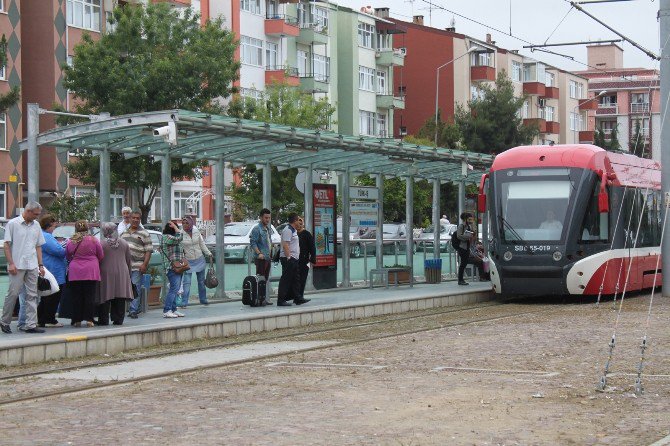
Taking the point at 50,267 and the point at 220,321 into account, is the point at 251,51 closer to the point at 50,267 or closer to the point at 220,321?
the point at 220,321

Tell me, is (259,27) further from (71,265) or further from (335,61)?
(71,265)

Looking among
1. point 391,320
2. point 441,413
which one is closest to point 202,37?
point 391,320

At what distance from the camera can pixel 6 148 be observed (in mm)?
55594

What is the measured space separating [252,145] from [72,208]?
87.1 ft

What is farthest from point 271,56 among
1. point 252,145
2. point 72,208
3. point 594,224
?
point 252,145

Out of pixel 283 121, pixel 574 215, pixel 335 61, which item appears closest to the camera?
pixel 574 215

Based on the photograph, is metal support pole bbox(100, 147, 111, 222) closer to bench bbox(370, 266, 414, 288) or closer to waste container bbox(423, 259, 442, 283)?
bench bbox(370, 266, 414, 288)

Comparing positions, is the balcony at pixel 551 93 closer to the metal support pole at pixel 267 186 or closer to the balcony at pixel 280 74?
the balcony at pixel 280 74

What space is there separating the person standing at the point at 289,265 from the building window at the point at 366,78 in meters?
59.9

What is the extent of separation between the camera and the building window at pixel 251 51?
71.9 metres

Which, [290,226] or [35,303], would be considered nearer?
[35,303]

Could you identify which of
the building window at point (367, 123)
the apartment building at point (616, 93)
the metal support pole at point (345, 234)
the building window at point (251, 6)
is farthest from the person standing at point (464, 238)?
the apartment building at point (616, 93)

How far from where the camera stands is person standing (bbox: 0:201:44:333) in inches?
684

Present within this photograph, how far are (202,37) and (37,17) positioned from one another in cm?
1103
